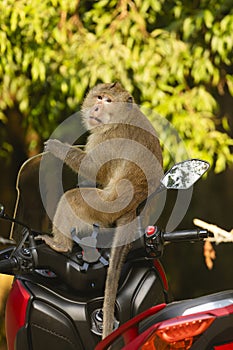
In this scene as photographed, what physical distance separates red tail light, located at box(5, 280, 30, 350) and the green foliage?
2.70 metres

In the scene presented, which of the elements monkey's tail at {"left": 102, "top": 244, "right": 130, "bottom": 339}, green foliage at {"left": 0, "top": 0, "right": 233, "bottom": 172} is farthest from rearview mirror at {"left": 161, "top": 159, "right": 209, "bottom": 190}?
green foliage at {"left": 0, "top": 0, "right": 233, "bottom": 172}

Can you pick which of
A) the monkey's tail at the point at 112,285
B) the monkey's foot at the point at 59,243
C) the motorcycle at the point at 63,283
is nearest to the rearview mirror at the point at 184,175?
the motorcycle at the point at 63,283

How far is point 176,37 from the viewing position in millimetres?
6086

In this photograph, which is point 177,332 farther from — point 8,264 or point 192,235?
point 8,264

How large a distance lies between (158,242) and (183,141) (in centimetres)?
300

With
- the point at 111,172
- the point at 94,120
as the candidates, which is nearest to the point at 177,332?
the point at 111,172

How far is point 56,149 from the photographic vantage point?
3.20 metres

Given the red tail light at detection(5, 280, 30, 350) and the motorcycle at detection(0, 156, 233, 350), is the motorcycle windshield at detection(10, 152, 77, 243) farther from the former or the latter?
the red tail light at detection(5, 280, 30, 350)

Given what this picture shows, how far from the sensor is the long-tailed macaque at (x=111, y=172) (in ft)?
9.61

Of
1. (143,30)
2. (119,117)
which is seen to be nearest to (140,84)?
(143,30)

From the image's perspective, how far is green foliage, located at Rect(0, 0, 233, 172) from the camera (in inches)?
223

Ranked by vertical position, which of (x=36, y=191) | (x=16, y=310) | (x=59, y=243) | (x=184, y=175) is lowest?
(x=16, y=310)

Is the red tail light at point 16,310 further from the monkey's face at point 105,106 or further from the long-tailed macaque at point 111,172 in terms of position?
the monkey's face at point 105,106

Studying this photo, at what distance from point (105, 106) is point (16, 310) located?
4.50ft
